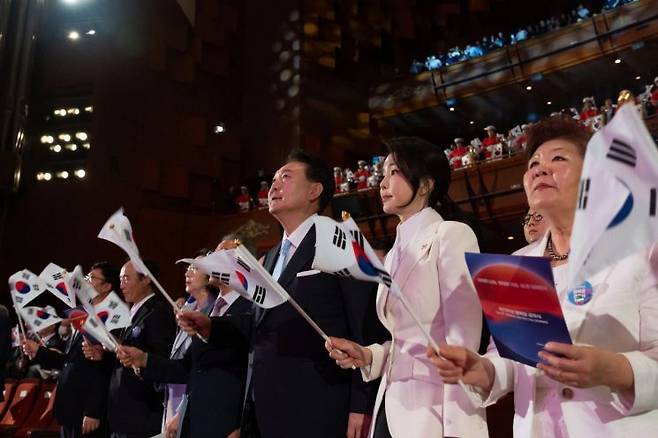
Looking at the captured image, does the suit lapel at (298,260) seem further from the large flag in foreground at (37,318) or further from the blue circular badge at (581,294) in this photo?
the large flag in foreground at (37,318)

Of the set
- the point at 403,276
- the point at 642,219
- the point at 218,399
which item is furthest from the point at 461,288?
the point at 218,399

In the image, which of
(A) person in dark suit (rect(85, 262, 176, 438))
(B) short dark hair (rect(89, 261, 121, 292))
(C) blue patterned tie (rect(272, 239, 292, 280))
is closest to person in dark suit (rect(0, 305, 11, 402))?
(A) person in dark suit (rect(85, 262, 176, 438))

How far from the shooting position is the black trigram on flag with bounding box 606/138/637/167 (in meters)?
0.83

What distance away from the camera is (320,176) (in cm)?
209

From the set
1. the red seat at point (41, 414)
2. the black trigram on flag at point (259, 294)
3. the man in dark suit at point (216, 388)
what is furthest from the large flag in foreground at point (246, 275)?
the red seat at point (41, 414)

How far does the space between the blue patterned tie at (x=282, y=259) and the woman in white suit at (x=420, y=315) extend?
1.39 ft

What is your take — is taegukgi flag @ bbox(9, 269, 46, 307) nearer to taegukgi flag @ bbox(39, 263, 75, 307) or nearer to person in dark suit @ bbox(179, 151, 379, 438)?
taegukgi flag @ bbox(39, 263, 75, 307)

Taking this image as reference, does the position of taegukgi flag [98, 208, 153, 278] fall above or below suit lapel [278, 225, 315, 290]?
above

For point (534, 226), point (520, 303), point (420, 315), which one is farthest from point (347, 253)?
point (534, 226)

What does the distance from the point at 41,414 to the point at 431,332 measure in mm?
4408

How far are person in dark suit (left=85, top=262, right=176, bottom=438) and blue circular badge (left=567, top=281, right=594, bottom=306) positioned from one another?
6.76 ft

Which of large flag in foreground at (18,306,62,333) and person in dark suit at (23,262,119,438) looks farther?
large flag in foreground at (18,306,62,333)

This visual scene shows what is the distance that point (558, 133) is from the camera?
1.28m

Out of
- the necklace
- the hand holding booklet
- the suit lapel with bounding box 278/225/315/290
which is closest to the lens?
the hand holding booklet
